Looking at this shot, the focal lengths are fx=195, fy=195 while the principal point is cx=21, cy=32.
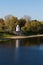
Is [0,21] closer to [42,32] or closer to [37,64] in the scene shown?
[42,32]

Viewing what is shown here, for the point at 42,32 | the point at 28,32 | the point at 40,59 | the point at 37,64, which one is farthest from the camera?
the point at 42,32

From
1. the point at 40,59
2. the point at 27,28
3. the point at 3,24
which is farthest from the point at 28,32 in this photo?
the point at 40,59

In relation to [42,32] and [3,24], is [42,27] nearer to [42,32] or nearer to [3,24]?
[42,32]

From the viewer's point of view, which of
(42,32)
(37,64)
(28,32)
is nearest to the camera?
(37,64)

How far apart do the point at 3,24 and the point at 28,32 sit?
35.1ft

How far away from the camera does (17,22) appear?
66250mm

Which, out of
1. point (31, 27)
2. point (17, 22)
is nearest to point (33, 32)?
point (31, 27)

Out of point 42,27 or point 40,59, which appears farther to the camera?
point 42,27

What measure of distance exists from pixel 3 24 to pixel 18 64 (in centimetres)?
5355

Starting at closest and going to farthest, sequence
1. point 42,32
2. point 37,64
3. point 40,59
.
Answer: point 37,64, point 40,59, point 42,32

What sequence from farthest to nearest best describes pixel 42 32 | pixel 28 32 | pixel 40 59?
1. pixel 42 32
2. pixel 28 32
3. pixel 40 59

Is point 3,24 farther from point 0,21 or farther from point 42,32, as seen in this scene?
point 42,32

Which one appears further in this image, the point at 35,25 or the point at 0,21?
the point at 0,21

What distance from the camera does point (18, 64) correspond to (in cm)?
1608
